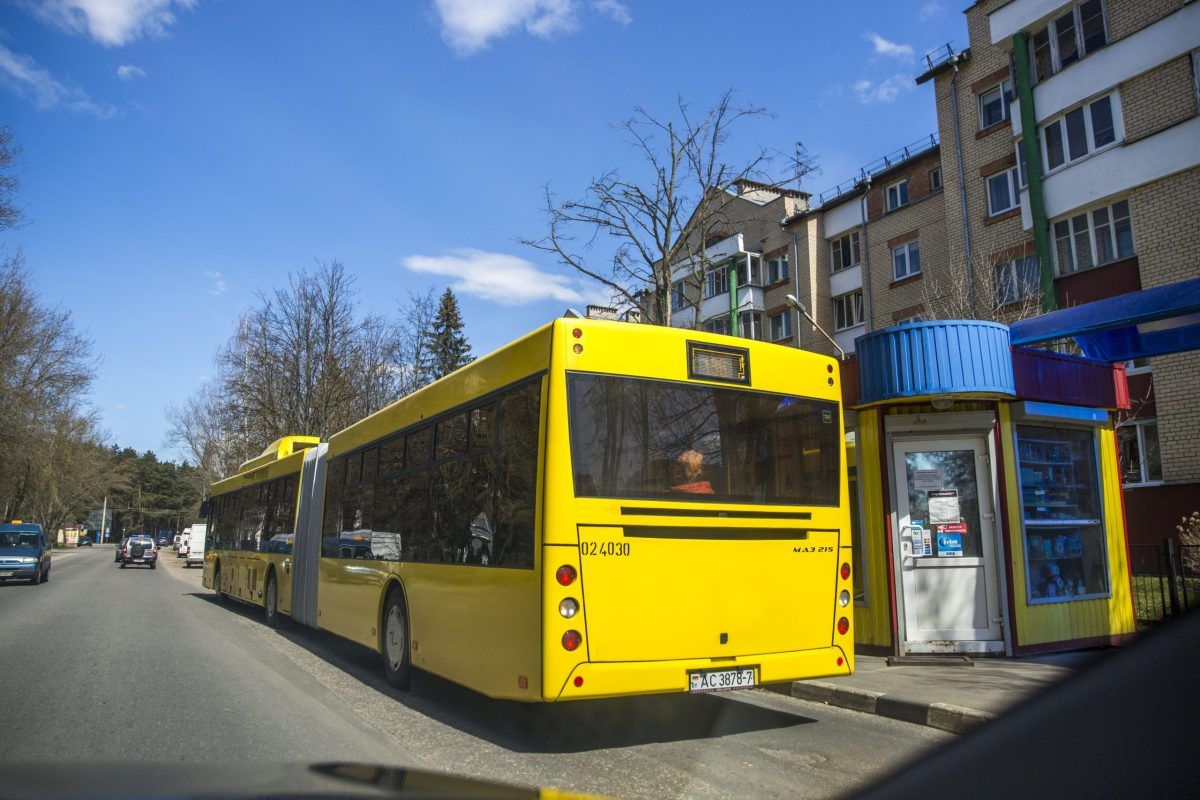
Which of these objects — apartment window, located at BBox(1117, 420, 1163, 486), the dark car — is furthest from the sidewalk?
the dark car

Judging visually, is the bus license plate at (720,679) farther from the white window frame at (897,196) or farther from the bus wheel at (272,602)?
the white window frame at (897,196)

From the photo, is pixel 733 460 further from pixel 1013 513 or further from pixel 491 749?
pixel 1013 513

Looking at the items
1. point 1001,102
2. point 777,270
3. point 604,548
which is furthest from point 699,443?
point 777,270

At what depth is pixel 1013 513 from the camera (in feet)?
30.5

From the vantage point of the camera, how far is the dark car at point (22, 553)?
82.3 ft

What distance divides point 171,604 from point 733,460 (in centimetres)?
1685

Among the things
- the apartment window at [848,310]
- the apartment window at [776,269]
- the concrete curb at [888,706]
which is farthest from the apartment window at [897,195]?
the concrete curb at [888,706]

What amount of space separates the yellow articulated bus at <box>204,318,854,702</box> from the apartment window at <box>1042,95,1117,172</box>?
714 inches

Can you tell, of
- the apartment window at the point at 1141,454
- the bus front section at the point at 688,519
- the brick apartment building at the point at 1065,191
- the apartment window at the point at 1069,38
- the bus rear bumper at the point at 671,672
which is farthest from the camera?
the apartment window at the point at 1069,38

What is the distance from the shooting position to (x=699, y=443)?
620cm

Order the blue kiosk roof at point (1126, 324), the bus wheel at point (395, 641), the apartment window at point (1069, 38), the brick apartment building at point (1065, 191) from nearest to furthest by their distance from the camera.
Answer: the bus wheel at point (395, 641) → the blue kiosk roof at point (1126, 324) → the brick apartment building at point (1065, 191) → the apartment window at point (1069, 38)

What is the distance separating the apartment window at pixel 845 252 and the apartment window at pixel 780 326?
2.99 meters

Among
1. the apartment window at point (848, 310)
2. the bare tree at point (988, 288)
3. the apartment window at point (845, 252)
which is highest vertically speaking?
the apartment window at point (845, 252)

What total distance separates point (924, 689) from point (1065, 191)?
18552mm
